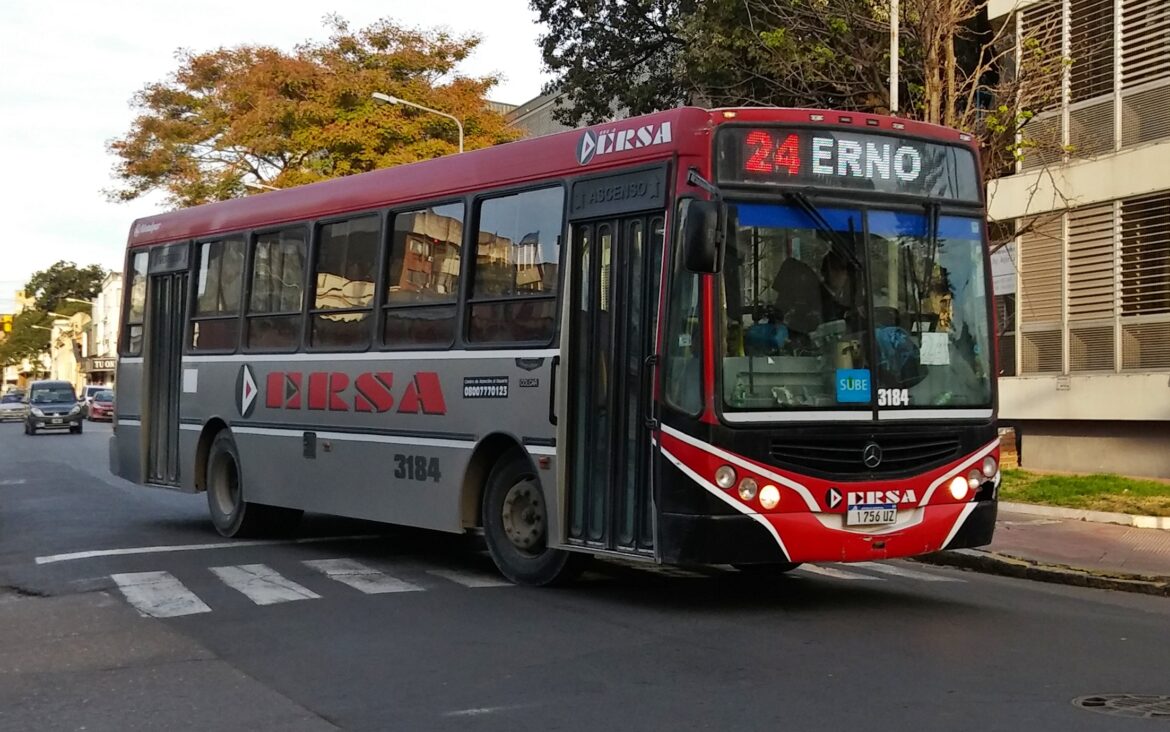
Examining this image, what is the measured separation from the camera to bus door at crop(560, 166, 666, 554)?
9.38 m

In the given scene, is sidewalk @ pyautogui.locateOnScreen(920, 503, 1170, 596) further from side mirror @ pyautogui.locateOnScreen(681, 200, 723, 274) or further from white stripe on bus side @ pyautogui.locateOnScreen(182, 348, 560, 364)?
side mirror @ pyautogui.locateOnScreen(681, 200, 723, 274)

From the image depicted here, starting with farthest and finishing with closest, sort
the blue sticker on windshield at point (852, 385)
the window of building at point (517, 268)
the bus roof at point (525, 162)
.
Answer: the window of building at point (517, 268) → the bus roof at point (525, 162) → the blue sticker on windshield at point (852, 385)

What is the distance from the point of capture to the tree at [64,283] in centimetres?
14462

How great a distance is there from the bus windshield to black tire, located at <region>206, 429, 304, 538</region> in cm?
707

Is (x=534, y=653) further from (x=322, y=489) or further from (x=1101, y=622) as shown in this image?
(x=322, y=489)

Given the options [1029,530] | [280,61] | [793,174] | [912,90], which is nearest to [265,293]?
[793,174]

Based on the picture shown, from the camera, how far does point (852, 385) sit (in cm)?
911

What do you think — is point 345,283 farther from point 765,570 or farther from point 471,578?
point 765,570

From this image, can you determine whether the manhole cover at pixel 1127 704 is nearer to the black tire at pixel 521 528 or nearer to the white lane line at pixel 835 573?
the black tire at pixel 521 528

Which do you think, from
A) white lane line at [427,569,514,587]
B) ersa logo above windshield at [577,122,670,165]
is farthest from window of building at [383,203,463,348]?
white lane line at [427,569,514,587]

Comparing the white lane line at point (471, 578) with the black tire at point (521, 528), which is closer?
the black tire at point (521, 528)

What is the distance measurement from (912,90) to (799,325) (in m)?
12.1

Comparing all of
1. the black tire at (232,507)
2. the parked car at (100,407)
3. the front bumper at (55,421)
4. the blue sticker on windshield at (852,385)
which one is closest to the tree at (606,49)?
the black tire at (232,507)

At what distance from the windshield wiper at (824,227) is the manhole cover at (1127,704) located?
3355 mm
